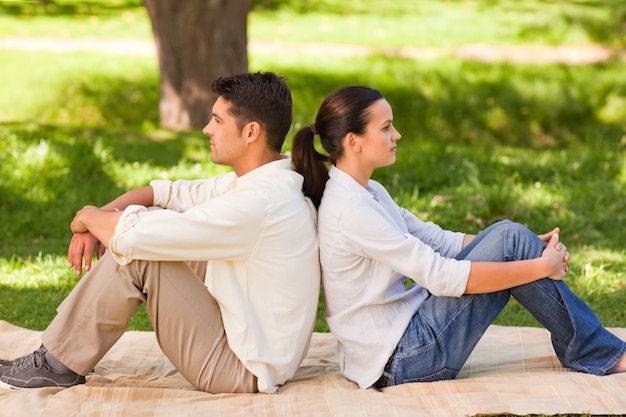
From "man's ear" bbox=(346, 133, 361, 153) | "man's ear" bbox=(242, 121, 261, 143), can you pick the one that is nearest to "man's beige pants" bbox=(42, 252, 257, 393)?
"man's ear" bbox=(242, 121, 261, 143)

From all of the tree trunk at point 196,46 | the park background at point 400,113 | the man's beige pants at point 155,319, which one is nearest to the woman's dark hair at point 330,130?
the man's beige pants at point 155,319

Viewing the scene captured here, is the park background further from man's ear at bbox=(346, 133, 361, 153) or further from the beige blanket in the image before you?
man's ear at bbox=(346, 133, 361, 153)

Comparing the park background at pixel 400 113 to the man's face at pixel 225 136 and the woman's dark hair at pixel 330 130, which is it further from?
the man's face at pixel 225 136

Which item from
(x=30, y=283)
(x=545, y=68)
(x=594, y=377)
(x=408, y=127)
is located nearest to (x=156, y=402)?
(x=594, y=377)

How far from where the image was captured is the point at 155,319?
340 cm

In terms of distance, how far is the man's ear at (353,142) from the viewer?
135 inches

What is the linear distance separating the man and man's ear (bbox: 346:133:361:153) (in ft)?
0.73

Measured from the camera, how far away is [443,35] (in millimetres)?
14070

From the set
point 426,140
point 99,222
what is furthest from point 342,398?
point 426,140

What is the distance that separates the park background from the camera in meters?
6.27

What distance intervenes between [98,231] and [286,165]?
0.71 meters

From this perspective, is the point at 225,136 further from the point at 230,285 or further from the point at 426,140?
the point at 426,140

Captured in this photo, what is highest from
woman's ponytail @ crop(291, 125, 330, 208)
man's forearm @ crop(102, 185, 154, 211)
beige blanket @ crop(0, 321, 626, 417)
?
woman's ponytail @ crop(291, 125, 330, 208)

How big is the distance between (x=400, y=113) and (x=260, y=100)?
23.0 ft
